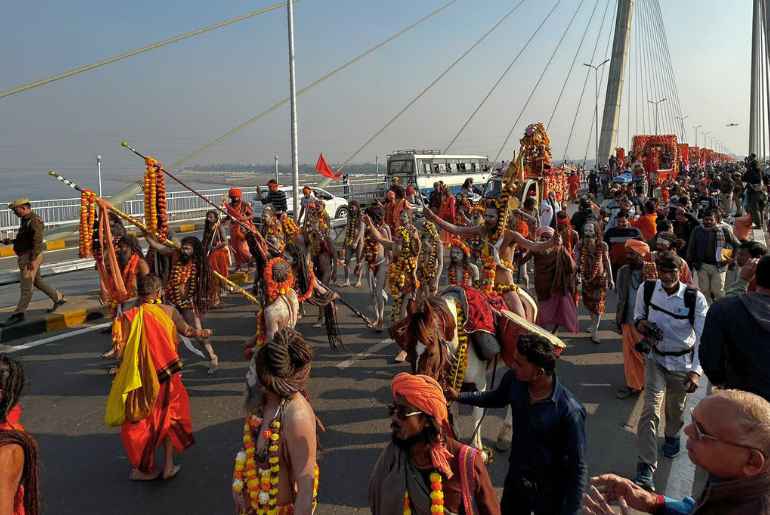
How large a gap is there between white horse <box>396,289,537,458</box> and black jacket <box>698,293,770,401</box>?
5.33ft

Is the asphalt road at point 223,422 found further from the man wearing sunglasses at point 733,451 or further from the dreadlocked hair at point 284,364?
the man wearing sunglasses at point 733,451

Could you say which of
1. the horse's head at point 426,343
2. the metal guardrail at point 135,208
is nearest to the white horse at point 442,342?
the horse's head at point 426,343

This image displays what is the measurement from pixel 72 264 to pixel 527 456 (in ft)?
37.8

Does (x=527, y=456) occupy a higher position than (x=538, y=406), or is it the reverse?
(x=538, y=406)

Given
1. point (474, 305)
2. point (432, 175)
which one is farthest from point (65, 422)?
point (432, 175)

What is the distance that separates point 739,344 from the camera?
3.51 metres

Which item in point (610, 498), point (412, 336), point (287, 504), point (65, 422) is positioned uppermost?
point (412, 336)

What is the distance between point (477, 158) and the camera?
34.5 metres

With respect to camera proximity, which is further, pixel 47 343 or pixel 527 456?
pixel 47 343

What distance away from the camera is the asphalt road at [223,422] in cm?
461

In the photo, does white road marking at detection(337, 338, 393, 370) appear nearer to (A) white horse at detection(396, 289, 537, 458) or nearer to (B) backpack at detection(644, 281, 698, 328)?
(A) white horse at detection(396, 289, 537, 458)

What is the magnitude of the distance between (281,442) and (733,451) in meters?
1.92

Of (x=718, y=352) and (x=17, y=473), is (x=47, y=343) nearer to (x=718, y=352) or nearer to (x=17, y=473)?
(x=17, y=473)

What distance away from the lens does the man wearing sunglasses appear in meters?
1.82
